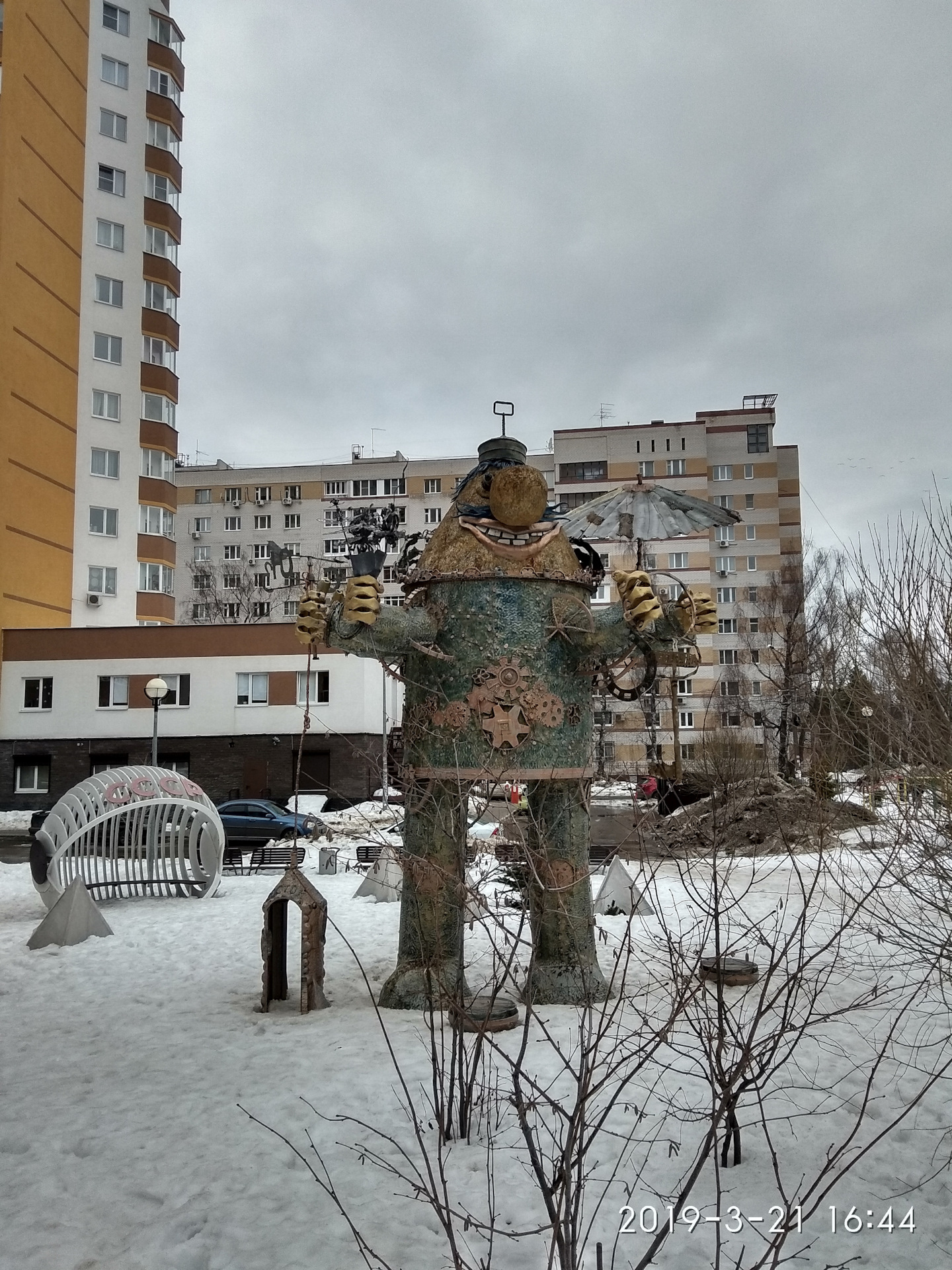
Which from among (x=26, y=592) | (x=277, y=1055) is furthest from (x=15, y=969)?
(x=26, y=592)

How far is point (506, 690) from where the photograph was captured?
5.58m

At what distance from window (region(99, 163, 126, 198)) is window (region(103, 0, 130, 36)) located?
4013 mm

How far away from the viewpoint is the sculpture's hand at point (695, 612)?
538 cm

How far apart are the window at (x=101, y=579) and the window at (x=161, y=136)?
12345 millimetres

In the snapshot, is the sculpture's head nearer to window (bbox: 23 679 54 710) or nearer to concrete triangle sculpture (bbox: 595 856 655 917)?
concrete triangle sculpture (bbox: 595 856 655 917)

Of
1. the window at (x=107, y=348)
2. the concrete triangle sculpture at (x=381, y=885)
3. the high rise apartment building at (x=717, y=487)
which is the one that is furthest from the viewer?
the high rise apartment building at (x=717, y=487)

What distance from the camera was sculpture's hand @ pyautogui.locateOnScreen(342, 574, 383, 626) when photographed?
5.22m

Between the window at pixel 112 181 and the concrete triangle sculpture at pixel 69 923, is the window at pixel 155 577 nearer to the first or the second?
the window at pixel 112 181

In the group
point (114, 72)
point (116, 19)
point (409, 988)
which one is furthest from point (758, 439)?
point (409, 988)

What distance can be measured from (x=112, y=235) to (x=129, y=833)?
21637mm

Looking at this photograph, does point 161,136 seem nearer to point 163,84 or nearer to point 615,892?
point 163,84

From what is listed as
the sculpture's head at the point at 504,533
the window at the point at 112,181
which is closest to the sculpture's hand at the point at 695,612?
the sculpture's head at the point at 504,533

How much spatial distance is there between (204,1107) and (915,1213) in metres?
2.99

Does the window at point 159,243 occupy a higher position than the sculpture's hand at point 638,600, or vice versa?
the window at point 159,243
